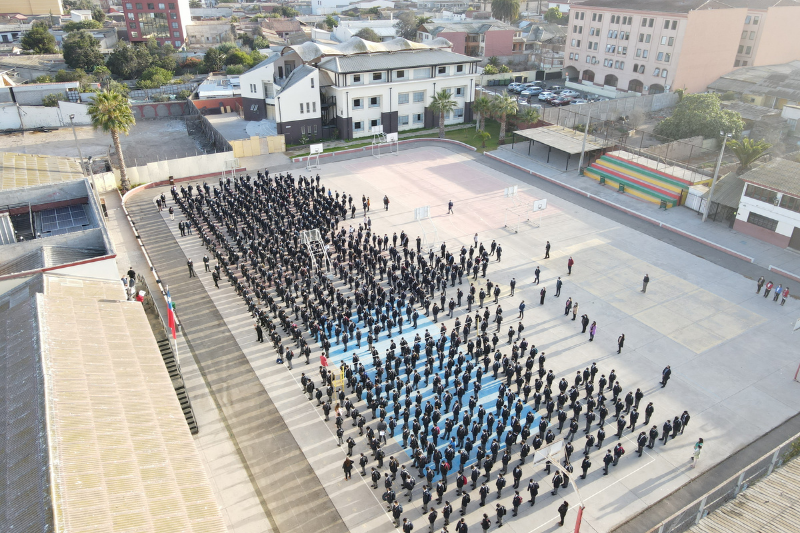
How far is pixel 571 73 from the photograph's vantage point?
265 ft

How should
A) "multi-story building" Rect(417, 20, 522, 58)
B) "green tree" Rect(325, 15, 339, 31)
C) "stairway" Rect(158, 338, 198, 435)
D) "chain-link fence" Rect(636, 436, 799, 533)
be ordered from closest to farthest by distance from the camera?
"chain-link fence" Rect(636, 436, 799, 533), "stairway" Rect(158, 338, 198, 435), "multi-story building" Rect(417, 20, 522, 58), "green tree" Rect(325, 15, 339, 31)

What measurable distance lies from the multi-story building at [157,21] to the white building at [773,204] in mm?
113018

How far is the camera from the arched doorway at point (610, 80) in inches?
2918

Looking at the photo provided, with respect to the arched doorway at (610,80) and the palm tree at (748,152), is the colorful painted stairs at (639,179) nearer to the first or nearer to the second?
the palm tree at (748,152)

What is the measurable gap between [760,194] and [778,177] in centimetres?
135

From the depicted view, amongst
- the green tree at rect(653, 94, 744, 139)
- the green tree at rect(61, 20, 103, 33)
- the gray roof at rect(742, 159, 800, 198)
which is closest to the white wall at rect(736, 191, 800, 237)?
the gray roof at rect(742, 159, 800, 198)

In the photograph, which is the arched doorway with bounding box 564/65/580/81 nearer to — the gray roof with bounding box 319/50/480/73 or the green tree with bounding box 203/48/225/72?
the gray roof with bounding box 319/50/480/73

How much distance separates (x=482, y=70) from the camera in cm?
8138

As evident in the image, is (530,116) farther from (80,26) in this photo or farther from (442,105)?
(80,26)

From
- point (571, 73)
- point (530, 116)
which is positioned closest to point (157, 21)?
point (571, 73)

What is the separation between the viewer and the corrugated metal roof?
41.9 ft

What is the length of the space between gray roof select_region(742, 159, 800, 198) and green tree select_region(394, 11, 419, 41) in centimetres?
8075

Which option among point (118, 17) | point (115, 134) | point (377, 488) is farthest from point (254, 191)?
point (118, 17)

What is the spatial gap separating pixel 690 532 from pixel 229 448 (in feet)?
49.1
